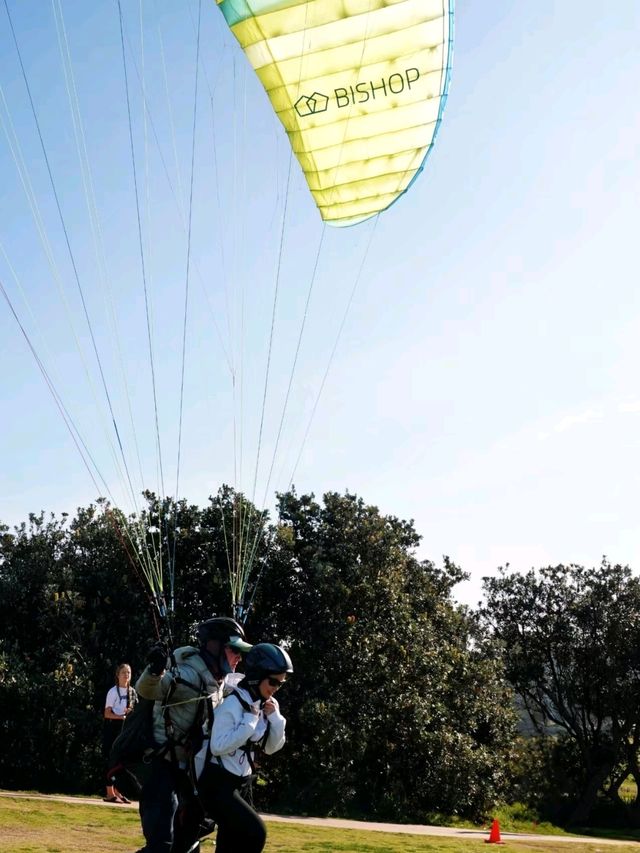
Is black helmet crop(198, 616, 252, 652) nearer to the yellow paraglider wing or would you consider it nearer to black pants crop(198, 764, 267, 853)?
black pants crop(198, 764, 267, 853)

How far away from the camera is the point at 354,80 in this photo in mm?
7789

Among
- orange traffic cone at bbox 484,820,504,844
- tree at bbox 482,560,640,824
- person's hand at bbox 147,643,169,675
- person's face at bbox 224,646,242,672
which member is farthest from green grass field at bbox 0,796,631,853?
tree at bbox 482,560,640,824

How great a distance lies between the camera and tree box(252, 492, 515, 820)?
49.1ft

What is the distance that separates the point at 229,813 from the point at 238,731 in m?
0.38

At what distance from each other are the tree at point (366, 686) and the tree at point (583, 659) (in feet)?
22.8

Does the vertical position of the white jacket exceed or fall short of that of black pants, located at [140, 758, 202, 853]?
it exceeds it

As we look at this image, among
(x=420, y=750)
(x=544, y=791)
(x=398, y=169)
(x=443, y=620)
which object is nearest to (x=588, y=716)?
(x=544, y=791)

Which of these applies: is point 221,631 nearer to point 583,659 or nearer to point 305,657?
point 305,657

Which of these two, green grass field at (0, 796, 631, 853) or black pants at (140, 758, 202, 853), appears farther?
green grass field at (0, 796, 631, 853)

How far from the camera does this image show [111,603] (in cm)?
1684

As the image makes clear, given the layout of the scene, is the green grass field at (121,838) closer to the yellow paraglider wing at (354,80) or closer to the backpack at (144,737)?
the backpack at (144,737)

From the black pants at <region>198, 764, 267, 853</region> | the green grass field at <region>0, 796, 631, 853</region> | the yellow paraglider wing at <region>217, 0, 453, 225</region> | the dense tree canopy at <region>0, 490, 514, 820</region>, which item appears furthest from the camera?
the dense tree canopy at <region>0, 490, 514, 820</region>

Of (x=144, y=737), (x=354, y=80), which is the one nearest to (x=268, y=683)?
(x=144, y=737)

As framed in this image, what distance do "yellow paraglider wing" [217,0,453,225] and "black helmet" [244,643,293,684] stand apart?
5.48 m
